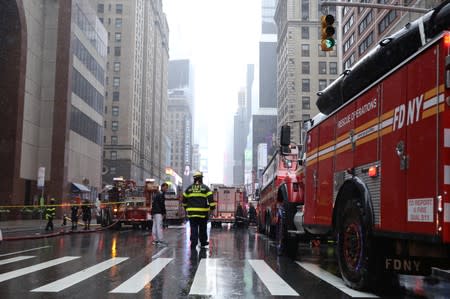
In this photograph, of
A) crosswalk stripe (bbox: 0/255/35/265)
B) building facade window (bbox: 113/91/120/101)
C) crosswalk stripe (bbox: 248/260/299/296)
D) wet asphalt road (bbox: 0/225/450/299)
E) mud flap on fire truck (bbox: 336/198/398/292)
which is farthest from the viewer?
building facade window (bbox: 113/91/120/101)

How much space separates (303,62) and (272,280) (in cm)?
9678

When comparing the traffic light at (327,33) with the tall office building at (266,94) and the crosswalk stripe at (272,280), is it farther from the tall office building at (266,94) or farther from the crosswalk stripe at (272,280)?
the tall office building at (266,94)

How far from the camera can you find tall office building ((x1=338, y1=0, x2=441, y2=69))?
2010 inches

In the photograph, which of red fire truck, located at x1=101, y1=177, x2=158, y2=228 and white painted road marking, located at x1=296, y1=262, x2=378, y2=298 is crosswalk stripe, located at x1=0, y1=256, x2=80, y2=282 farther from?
red fire truck, located at x1=101, y1=177, x2=158, y2=228

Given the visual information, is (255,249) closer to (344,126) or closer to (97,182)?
(344,126)

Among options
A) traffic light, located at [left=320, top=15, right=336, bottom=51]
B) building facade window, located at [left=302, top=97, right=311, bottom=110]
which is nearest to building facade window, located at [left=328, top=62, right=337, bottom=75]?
building facade window, located at [left=302, top=97, right=311, bottom=110]

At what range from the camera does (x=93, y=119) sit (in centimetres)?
5938

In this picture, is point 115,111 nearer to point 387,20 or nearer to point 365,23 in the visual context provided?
point 365,23

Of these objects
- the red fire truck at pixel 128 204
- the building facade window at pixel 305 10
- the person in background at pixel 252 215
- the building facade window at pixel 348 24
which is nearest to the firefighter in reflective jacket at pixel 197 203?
the red fire truck at pixel 128 204

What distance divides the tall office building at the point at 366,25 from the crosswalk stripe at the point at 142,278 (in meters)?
37.9

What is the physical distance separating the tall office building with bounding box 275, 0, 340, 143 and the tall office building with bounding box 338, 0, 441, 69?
21996mm

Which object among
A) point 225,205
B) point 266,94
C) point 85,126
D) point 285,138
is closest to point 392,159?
point 285,138

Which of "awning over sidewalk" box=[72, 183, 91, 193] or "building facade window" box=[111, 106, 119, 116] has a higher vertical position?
"building facade window" box=[111, 106, 119, 116]

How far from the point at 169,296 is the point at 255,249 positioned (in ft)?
25.1
